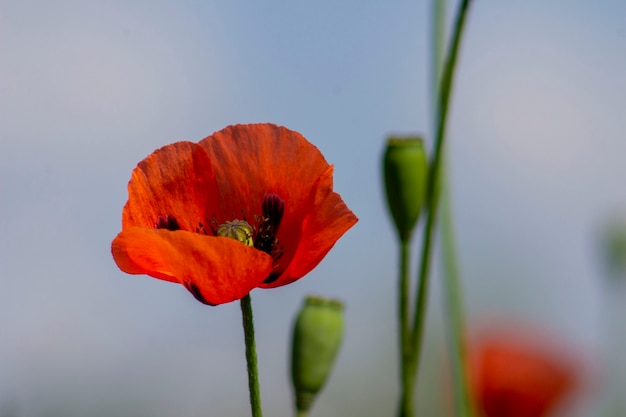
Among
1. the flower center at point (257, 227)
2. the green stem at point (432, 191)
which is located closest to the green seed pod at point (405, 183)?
the green stem at point (432, 191)

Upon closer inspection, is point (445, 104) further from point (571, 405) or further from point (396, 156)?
point (571, 405)

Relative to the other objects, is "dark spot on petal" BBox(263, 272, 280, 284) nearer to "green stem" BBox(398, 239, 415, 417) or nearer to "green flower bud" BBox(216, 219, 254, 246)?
"green flower bud" BBox(216, 219, 254, 246)

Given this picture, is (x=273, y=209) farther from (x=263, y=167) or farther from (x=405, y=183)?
(x=405, y=183)

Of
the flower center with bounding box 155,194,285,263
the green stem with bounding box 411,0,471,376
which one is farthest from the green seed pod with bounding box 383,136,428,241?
the flower center with bounding box 155,194,285,263

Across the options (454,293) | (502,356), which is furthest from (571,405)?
(454,293)

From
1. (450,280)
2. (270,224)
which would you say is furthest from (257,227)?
(450,280)
